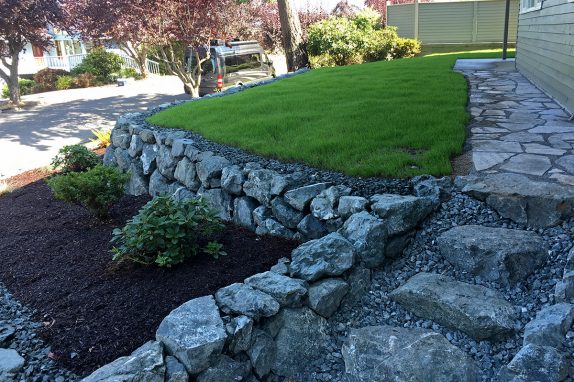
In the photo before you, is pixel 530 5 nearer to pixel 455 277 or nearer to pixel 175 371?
pixel 455 277

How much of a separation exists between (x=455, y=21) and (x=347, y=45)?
7.55 metres

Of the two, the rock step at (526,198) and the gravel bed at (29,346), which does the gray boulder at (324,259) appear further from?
the gravel bed at (29,346)

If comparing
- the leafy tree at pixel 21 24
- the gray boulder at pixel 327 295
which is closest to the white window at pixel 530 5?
the gray boulder at pixel 327 295

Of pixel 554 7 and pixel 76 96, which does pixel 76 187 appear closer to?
pixel 554 7

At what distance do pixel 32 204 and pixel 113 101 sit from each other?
44.5 feet

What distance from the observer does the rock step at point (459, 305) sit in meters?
2.64

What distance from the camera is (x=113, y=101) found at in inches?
738

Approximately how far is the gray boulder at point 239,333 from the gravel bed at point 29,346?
84 cm

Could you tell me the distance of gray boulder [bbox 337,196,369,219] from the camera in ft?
11.6

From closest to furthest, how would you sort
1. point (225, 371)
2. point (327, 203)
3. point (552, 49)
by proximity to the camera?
point (225, 371) < point (327, 203) < point (552, 49)

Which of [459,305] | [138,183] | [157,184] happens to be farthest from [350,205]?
[138,183]

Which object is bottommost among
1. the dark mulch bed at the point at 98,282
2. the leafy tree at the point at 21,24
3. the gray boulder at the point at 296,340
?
the gray boulder at the point at 296,340

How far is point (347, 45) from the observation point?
15977mm

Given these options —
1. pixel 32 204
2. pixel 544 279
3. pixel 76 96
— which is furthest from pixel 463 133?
pixel 76 96
